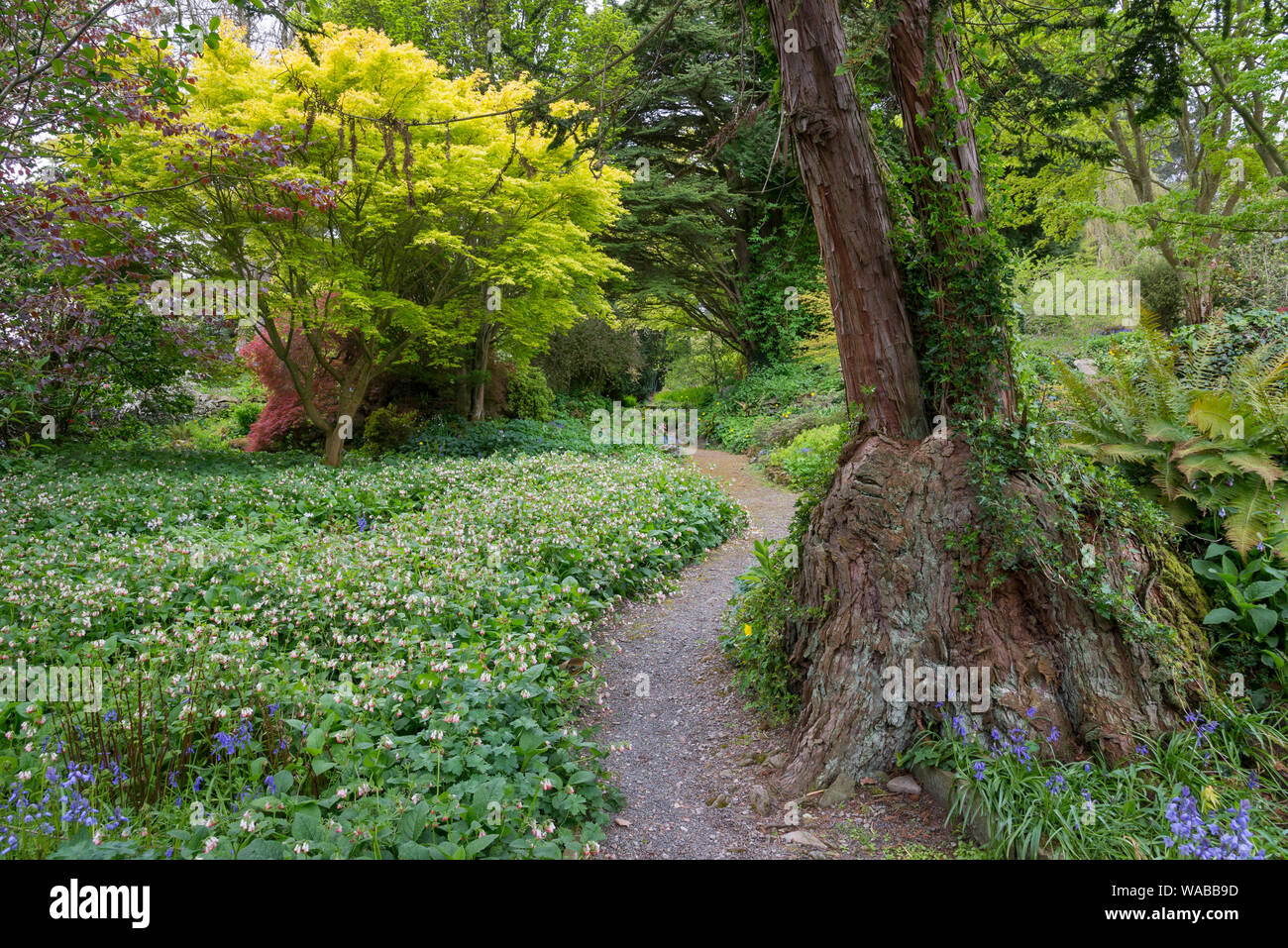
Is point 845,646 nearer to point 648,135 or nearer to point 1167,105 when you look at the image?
point 1167,105

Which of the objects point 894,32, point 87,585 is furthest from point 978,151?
point 87,585

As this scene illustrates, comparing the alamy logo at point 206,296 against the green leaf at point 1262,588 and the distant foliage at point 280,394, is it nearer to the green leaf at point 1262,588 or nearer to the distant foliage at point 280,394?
the distant foliage at point 280,394

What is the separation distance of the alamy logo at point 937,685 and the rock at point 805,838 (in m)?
0.72

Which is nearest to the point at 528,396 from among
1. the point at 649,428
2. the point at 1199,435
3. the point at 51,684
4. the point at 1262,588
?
the point at 649,428

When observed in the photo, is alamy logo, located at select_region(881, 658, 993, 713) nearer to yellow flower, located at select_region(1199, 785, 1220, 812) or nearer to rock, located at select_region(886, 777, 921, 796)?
rock, located at select_region(886, 777, 921, 796)

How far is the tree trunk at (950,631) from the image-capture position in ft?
10.1

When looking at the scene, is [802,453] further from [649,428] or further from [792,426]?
[649,428]

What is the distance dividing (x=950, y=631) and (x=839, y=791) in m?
0.92

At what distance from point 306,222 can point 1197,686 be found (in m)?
11.5

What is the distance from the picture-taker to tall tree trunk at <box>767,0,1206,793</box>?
3094mm

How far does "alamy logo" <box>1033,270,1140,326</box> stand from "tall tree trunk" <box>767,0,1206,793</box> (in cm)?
1608

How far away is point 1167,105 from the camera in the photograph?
470cm

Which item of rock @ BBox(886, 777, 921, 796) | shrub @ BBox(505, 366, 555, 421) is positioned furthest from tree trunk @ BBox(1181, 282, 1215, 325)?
shrub @ BBox(505, 366, 555, 421)

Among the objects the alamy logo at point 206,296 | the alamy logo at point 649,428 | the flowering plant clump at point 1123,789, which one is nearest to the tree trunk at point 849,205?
the flowering plant clump at point 1123,789
